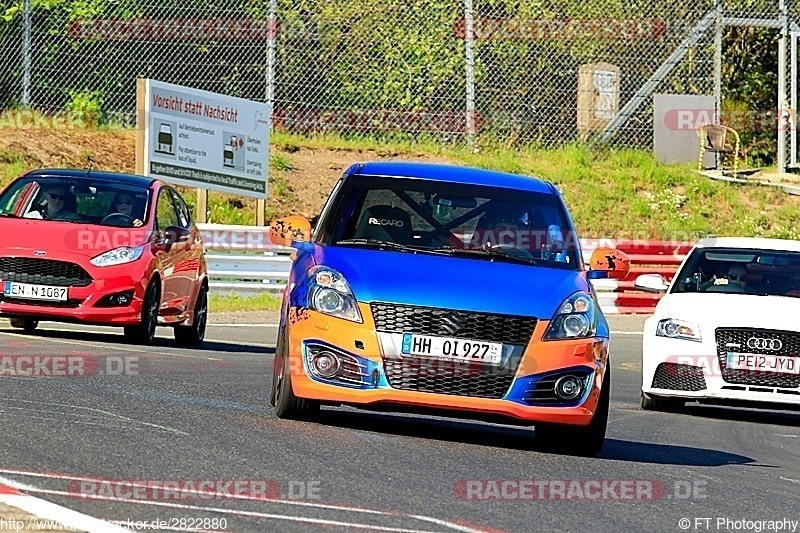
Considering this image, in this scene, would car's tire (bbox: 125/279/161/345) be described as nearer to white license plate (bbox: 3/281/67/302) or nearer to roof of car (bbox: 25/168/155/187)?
white license plate (bbox: 3/281/67/302)

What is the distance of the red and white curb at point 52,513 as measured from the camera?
20.5ft

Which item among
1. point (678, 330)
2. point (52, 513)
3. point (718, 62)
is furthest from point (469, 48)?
point (52, 513)

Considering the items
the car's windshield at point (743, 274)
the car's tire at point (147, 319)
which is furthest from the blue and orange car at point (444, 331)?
the car's tire at point (147, 319)

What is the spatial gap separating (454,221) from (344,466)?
100 inches

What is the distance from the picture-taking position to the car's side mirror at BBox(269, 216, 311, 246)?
1074 centimetres

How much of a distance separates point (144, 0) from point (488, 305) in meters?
18.9

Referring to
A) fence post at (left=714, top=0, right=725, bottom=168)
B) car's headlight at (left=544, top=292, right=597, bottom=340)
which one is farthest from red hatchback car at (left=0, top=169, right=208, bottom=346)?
fence post at (left=714, top=0, right=725, bottom=168)

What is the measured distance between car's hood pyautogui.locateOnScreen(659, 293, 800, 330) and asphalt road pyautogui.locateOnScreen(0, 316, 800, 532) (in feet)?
3.14

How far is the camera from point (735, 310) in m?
13.8

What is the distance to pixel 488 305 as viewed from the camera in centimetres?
952

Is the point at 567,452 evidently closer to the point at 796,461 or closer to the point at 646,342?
the point at 796,461

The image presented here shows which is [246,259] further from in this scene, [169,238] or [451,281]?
[451,281]

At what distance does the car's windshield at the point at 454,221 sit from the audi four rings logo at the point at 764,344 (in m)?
3.26

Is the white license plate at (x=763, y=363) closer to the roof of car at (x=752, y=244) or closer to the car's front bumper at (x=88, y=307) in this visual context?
the roof of car at (x=752, y=244)
